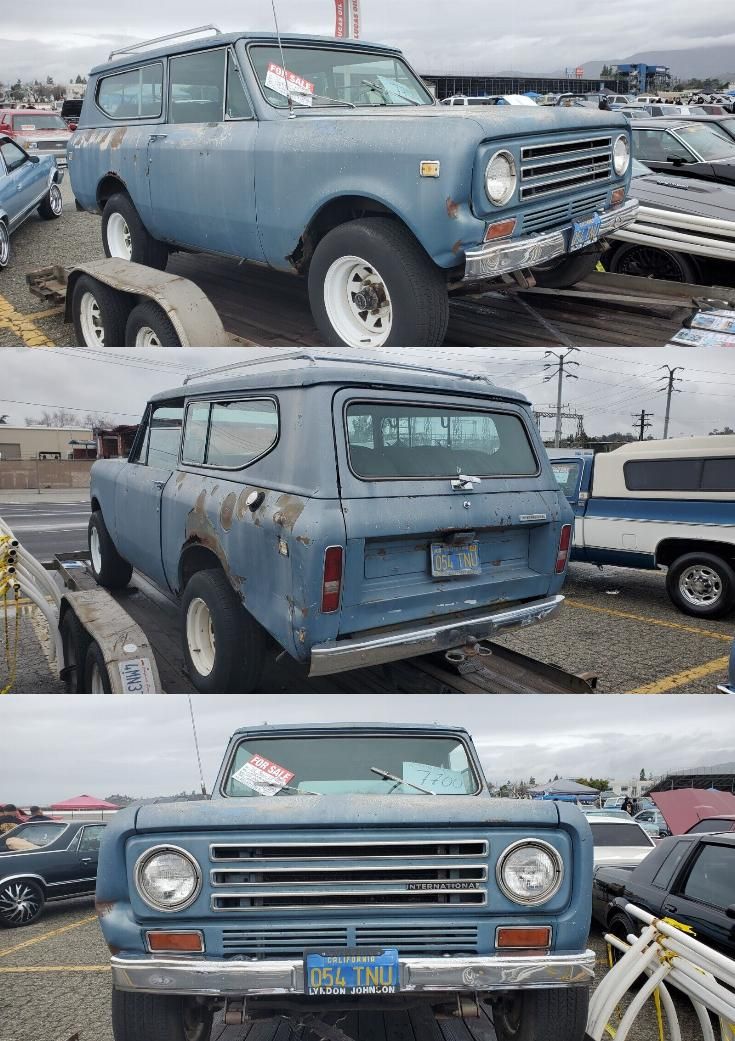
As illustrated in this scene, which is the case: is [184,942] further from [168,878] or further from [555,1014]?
[555,1014]

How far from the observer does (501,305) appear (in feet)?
12.3

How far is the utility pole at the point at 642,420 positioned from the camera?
13.8ft

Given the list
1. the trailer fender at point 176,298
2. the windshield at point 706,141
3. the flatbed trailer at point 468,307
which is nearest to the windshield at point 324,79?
the flatbed trailer at point 468,307

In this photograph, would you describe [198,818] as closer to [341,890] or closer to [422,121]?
[341,890]

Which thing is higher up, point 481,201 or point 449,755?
point 481,201

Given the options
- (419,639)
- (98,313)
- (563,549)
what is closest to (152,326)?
(98,313)

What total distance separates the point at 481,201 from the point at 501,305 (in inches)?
32.5

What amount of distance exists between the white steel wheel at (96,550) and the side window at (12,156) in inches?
96.6

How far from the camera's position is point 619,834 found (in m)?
7.19

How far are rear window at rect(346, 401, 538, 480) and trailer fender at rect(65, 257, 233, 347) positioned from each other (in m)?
0.72

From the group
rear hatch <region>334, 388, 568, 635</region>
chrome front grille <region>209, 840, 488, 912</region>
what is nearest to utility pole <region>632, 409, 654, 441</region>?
rear hatch <region>334, 388, 568, 635</region>

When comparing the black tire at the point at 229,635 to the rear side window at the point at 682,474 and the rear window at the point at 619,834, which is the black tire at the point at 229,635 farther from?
the rear window at the point at 619,834

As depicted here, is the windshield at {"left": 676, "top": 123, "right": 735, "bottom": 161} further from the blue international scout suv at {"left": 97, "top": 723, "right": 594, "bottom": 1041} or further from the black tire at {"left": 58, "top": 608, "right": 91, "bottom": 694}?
the blue international scout suv at {"left": 97, "top": 723, "right": 594, "bottom": 1041}

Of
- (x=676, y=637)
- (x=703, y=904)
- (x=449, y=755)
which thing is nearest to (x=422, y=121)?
(x=449, y=755)
